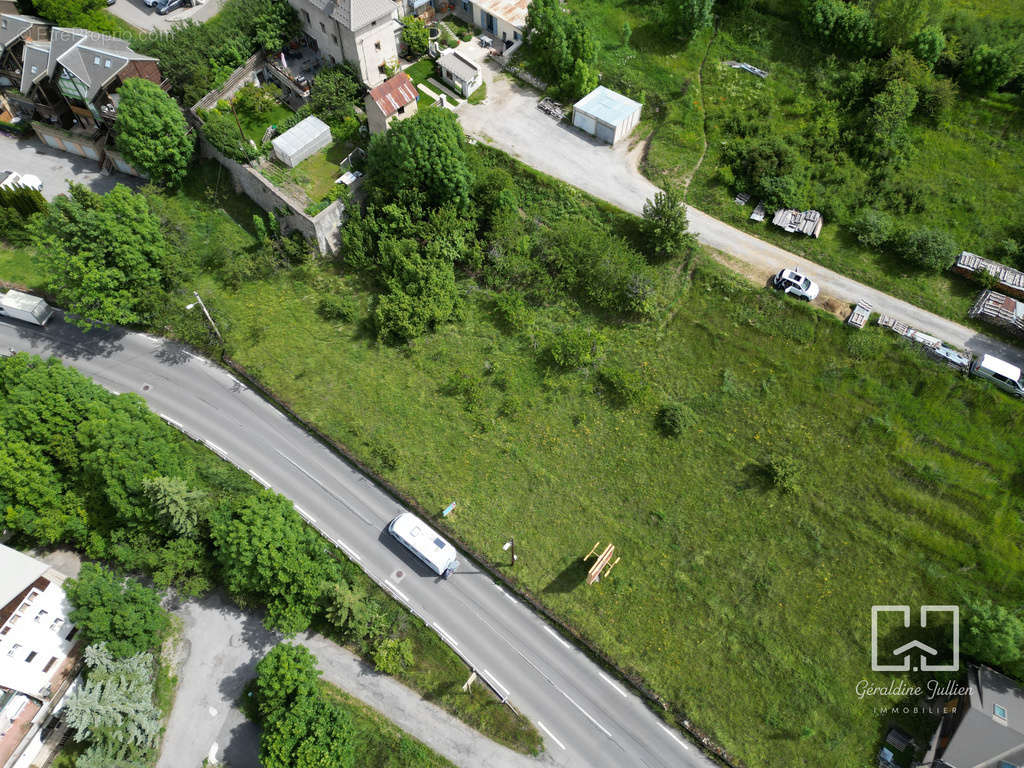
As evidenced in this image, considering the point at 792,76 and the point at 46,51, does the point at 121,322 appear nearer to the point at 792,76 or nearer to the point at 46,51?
the point at 46,51

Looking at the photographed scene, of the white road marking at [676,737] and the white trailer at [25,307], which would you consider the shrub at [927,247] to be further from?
the white trailer at [25,307]

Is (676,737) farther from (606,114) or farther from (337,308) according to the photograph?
(606,114)

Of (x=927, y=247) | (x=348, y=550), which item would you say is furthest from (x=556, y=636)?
(x=927, y=247)

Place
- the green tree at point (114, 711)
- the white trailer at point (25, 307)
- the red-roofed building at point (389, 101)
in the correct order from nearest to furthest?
the green tree at point (114, 711) → the white trailer at point (25, 307) → the red-roofed building at point (389, 101)

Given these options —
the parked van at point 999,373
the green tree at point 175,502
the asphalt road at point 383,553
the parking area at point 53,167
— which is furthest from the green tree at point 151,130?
the parked van at point 999,373

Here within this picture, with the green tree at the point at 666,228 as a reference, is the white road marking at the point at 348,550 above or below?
below
